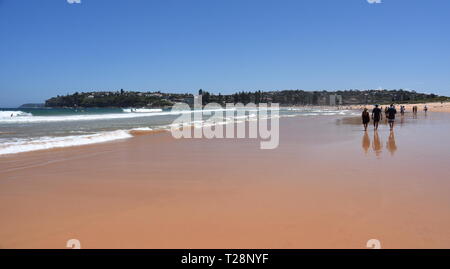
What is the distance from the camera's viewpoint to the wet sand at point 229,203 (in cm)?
356

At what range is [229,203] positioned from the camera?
4.80m

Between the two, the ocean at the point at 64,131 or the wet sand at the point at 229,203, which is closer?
the wet sand at the point at 229,203

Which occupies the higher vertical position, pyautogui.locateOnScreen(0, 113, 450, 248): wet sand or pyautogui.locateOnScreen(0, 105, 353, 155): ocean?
pyautogui.locateOnScreen(0, 105, 353, 155): ocean

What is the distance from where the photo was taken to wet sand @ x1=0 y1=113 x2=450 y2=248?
356 cm

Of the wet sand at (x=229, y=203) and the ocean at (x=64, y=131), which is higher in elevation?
the ocean at (x=64, y=131)

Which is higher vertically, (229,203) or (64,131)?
(64,131)

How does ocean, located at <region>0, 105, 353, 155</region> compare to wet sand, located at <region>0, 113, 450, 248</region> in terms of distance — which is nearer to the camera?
wet sand, located at <region>0, 113, 450, 248</region>

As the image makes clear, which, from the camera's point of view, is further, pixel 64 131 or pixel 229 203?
pixel 64 131
